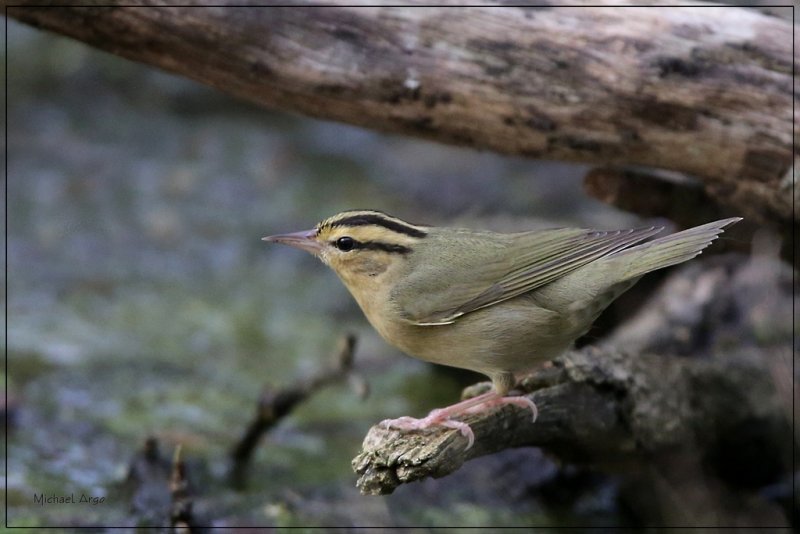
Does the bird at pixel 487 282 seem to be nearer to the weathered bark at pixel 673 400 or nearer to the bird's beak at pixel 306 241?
the bird's beak at pixel 306 241

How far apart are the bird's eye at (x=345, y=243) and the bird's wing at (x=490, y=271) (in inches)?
14.0

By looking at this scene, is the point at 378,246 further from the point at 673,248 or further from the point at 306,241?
the point at 673,248

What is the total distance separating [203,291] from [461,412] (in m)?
5.50

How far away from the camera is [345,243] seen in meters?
5.25

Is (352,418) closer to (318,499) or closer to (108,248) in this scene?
(318,499)

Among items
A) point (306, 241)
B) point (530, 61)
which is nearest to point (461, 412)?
point (306, 241)

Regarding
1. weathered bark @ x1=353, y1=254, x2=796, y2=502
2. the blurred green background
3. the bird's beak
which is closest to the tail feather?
weathered bark @ x1=353, y1=254, x2=796, y2=502

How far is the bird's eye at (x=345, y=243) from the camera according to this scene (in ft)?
17.1

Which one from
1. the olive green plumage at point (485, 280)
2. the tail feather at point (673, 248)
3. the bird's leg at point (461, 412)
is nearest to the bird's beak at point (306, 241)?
the olive green plumage at point (485, 280)

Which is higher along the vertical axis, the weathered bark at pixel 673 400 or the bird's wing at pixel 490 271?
the bird's wing at pixel 490 271

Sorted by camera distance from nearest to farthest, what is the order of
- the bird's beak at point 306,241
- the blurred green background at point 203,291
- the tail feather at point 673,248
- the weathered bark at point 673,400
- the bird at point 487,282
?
the weathered bark at point 673,400, the tail feather at point 673,248, the bird at point 487,282, the bird's beak at point 306,241, the blurred green background at point 203,291

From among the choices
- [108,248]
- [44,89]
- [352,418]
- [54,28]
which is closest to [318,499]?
[352,418]

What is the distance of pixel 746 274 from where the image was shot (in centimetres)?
727

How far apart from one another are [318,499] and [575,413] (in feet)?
6.34
